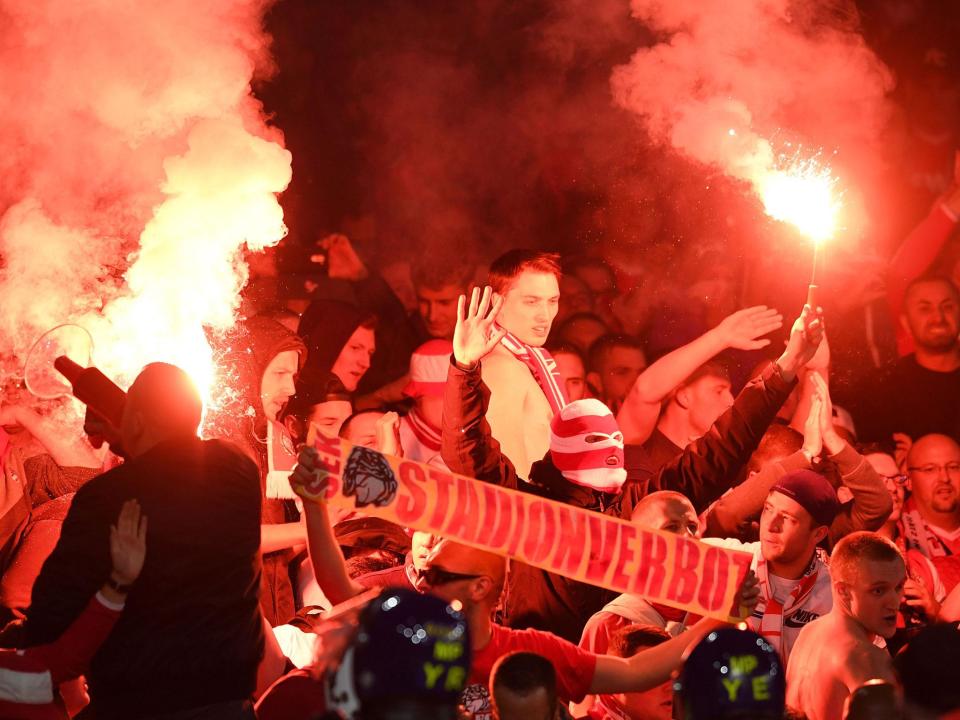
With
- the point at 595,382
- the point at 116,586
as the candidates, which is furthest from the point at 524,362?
the point at 116,586

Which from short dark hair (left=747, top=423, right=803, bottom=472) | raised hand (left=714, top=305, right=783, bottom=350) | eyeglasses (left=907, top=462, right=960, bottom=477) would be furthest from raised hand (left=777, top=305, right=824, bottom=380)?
eyeglasses (left=907, top=462, right=960, bottom=477)

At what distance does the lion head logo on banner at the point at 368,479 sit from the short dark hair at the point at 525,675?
1.01 metres

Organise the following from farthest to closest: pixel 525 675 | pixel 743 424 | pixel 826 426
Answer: pixel 826 426 < pixel 743 424 < pixel 525 675

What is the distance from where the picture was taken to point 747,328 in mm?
8766

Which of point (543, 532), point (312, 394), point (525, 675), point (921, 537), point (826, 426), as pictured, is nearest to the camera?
point (525, 675)

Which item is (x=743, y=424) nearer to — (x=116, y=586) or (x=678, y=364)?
(x=678, y=364)

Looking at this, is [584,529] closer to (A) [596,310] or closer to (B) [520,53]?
(A) [596,310]

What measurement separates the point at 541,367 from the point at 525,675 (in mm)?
4356

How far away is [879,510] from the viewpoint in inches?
283

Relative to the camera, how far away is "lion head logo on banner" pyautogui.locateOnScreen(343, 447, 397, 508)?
4168 mm

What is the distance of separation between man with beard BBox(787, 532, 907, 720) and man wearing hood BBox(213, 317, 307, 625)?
314 cm

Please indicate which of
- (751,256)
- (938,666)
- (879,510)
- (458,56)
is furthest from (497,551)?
(458,56)

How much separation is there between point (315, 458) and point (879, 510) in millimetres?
4671

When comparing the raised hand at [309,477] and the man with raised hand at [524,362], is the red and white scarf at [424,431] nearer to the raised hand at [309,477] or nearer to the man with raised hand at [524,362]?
the man with raised hand at [524,362]
